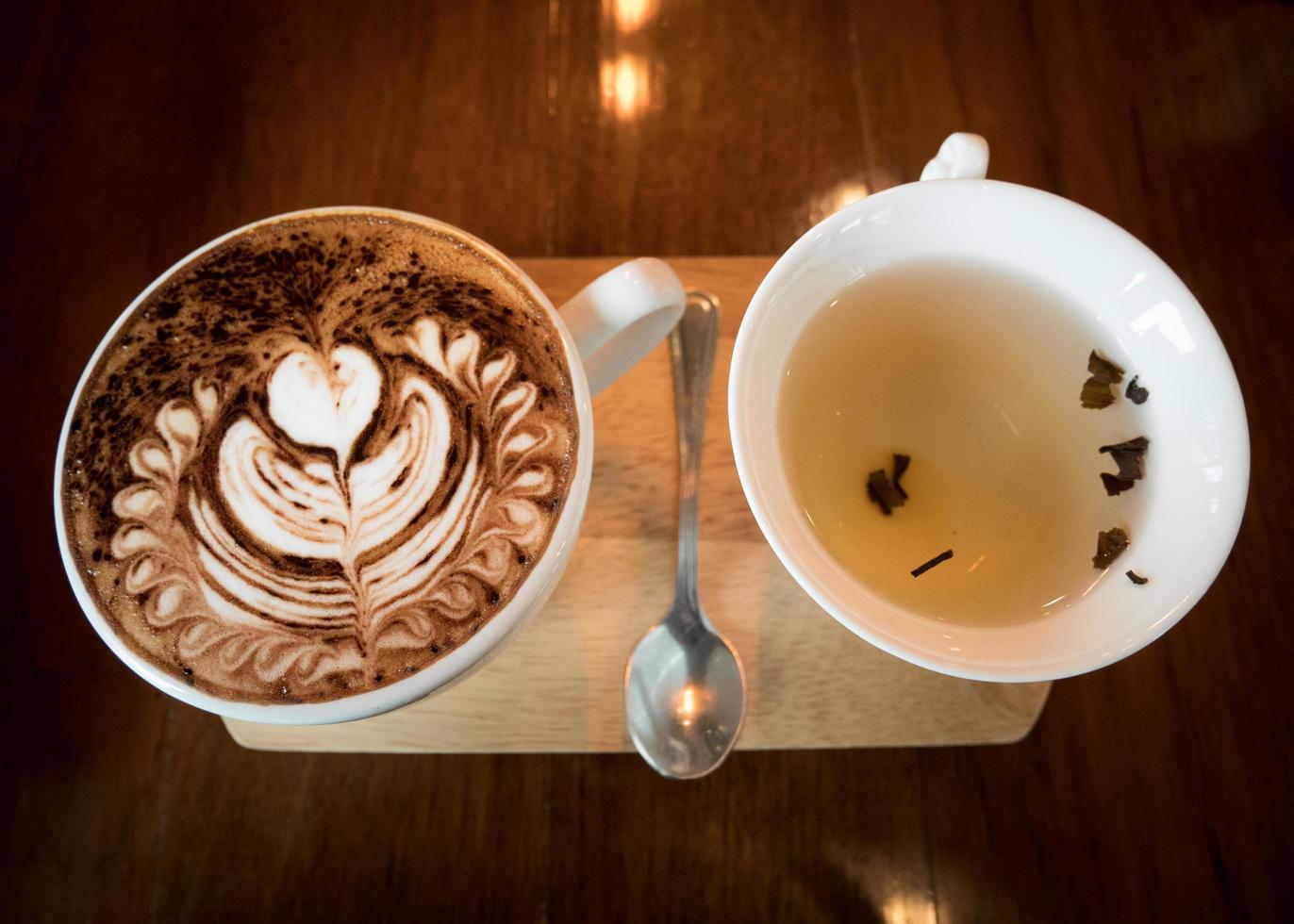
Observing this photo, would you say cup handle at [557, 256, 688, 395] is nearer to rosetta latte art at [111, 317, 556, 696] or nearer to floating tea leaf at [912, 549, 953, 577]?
rosetta latte art at [111, 317, 556, 696]

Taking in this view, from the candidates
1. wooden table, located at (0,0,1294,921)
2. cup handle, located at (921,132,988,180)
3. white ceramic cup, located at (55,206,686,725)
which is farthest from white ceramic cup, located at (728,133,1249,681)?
wooden table, located at (0,0,1294,921)

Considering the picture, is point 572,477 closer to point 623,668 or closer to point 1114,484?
point 623,668

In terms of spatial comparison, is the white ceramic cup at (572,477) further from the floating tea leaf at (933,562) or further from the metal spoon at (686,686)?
the floating tea leaf at (933,562)

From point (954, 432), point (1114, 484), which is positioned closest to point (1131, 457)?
point (1114, 484)

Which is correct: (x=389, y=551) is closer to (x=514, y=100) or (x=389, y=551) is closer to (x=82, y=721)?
(x=82, y=721)

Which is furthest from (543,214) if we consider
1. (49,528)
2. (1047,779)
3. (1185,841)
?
(1185,841)

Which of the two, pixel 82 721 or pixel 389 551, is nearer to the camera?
pixel 389 551
